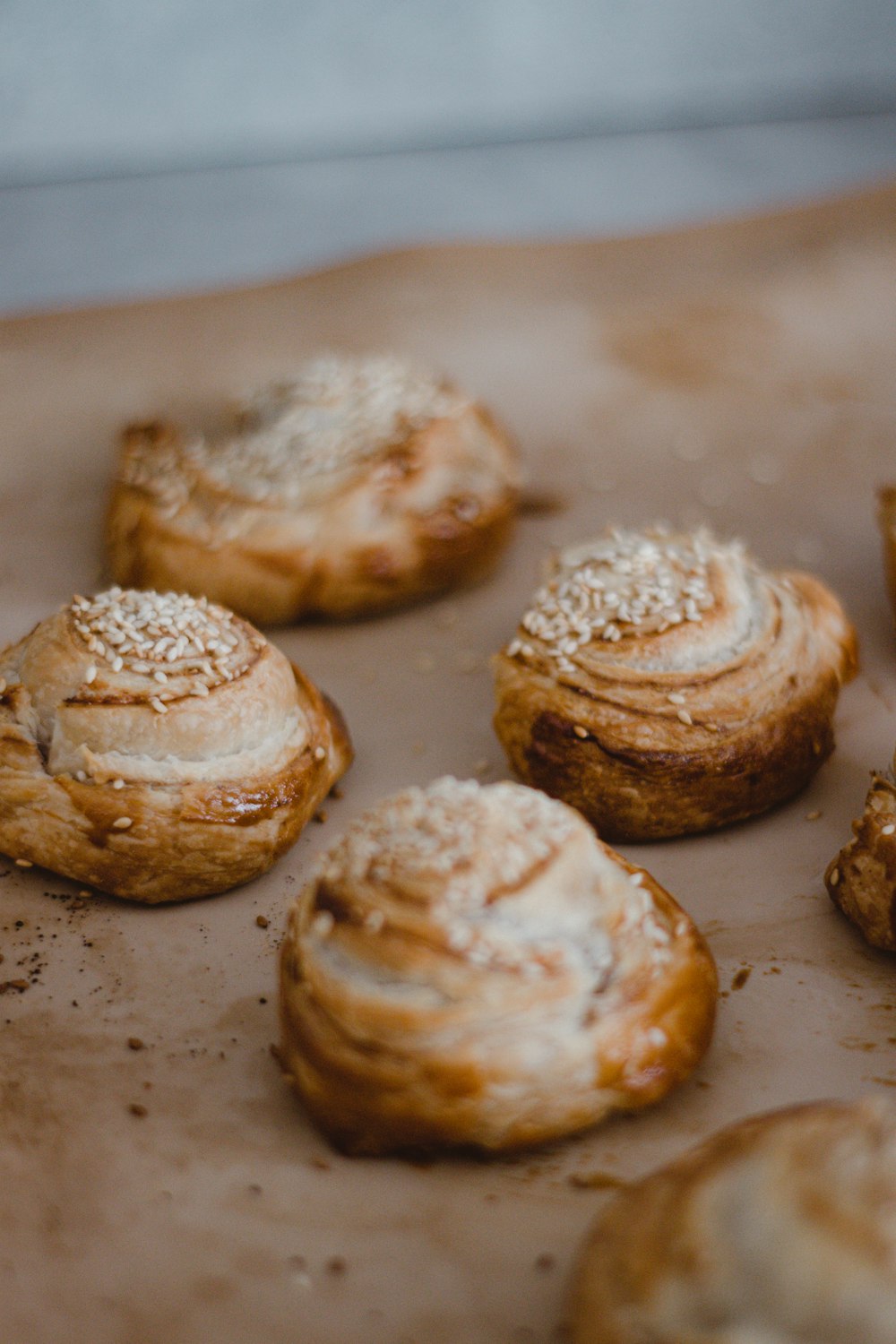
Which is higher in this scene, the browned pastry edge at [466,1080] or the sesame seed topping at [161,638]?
the sesame seed topping at [161,638]

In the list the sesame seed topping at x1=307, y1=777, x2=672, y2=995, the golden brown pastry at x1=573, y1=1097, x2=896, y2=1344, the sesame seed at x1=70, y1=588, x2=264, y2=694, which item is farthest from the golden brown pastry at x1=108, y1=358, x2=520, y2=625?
the golden brown pastry at x1=573, y1=1097, x2=896, y2=1344

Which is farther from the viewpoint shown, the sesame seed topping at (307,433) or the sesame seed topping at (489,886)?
the sesame seed topping at (307,433)

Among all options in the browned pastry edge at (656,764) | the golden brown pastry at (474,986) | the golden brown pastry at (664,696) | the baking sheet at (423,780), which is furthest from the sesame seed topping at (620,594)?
the golden brown pastry at (474,986)

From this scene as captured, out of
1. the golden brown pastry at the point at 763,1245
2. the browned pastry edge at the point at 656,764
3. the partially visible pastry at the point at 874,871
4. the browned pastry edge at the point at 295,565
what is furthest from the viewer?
the browned pastry edge at the point at 295,565

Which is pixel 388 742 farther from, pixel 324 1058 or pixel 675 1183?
pixel 675 1183

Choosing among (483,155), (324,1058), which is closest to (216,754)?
(324,1058)

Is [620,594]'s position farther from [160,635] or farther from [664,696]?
[160,635]

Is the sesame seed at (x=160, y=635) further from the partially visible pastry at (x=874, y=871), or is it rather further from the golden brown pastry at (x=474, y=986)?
the partially visible pastry at (x=874, y=871)

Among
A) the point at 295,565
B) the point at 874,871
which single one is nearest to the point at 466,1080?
the point at 874,871
